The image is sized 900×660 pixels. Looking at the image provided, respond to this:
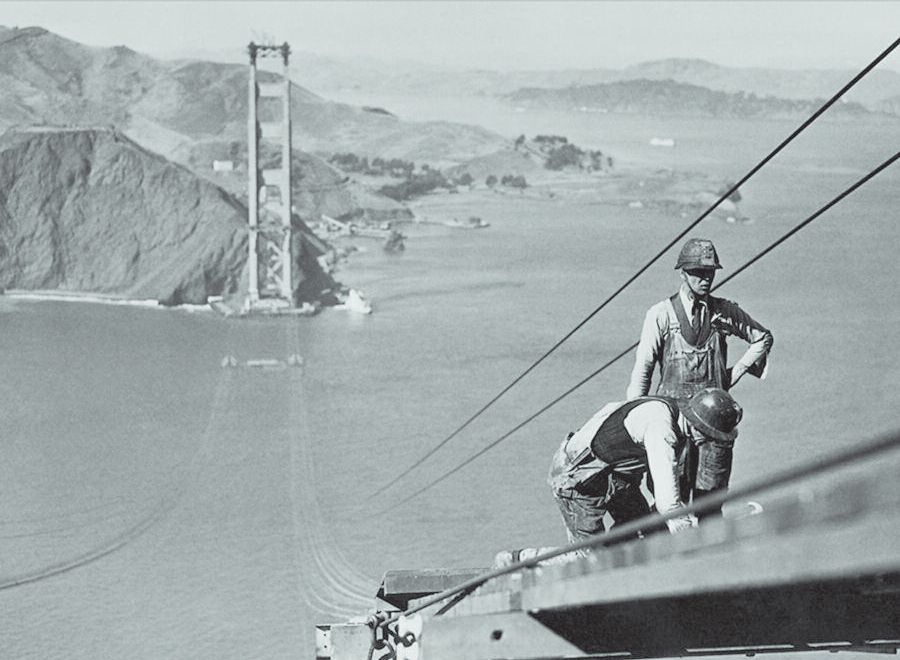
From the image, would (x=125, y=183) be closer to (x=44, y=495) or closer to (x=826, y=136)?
(x=44, y=495)

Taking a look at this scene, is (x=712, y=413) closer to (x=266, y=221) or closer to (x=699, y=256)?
(x=699, y=256)

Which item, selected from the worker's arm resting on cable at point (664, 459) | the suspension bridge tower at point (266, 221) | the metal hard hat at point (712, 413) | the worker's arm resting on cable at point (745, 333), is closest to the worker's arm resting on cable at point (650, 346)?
the worker's arm resting on cable at point (745, 333)

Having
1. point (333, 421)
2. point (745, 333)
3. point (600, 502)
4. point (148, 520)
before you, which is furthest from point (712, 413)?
point (333, 421)

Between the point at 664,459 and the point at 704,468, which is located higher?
the point at 664,459

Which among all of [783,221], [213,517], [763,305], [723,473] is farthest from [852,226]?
[723,473]

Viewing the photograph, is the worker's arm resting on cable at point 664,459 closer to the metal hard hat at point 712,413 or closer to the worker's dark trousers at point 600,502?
the metal hard hat at point 712,413

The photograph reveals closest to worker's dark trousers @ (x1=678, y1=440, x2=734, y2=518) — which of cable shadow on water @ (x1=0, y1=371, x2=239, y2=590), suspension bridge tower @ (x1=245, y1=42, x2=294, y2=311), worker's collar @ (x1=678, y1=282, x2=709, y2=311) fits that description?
worker's collar @ (x1=678, y1=282, x2=709, y2=311)
